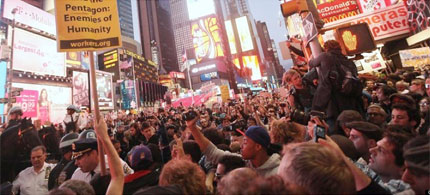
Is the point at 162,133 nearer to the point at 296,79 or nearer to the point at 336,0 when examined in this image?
the point at 296,79

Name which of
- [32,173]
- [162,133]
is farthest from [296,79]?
[32,173]

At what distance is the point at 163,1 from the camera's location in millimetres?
139250

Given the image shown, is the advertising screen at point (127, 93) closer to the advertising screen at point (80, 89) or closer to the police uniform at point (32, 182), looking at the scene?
the advertising screen at point (80, 89)

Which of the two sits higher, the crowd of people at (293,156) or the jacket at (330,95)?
the jacket at (330,95)

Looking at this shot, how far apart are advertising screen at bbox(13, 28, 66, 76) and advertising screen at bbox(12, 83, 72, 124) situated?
1.77m

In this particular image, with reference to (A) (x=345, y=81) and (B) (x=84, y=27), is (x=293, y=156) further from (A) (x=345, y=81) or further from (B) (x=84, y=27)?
(B) (x=84, y=27)

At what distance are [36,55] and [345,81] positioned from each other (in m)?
25.7

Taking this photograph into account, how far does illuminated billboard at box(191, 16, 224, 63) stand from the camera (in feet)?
247

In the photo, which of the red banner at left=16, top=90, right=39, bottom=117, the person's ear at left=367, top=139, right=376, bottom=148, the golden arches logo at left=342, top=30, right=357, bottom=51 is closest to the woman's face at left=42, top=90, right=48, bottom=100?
the red banner at left=16, top=90, right=39, bottom=117

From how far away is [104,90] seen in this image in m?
32.5

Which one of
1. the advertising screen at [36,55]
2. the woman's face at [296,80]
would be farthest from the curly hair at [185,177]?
the advertising screen at [36,55]

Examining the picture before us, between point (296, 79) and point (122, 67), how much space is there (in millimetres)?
77005

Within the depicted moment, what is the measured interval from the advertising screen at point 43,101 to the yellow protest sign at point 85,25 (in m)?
20.1

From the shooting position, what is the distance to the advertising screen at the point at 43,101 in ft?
64.2
